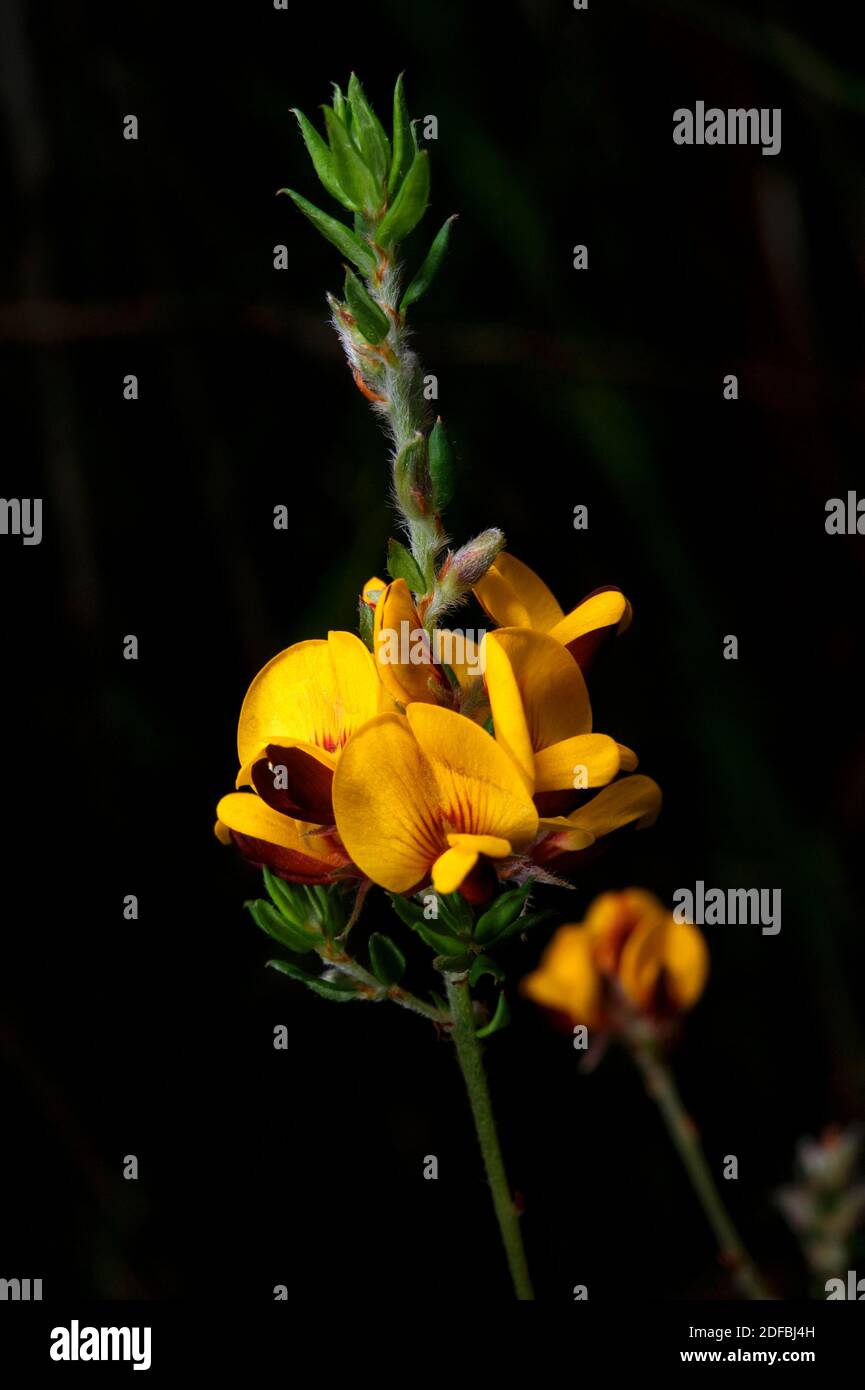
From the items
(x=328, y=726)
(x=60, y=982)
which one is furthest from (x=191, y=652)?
(x=328, y=726)

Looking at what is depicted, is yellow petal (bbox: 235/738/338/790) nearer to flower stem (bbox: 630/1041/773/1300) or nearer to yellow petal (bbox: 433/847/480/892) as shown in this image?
yellow petal (bbox: 433/847/480/892)

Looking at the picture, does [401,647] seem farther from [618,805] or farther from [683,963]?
[683,963]

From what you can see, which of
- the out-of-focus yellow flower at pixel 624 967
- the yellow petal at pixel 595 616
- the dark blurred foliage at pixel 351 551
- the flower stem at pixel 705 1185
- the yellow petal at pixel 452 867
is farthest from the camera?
the dark blurred foliage at pixel 351 551

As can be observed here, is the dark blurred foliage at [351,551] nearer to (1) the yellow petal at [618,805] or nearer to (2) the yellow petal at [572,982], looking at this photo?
(2) the yellow petal at [572,982]

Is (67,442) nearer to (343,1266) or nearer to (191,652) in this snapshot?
(191,652)

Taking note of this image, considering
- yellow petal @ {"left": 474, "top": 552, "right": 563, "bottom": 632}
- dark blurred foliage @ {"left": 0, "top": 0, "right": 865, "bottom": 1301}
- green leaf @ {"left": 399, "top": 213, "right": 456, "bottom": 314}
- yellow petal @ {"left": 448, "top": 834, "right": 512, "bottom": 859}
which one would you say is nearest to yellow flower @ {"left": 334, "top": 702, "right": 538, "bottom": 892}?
yellow petal @ {"left": 448, "top": 834, "right": 512, "bottom": 859}

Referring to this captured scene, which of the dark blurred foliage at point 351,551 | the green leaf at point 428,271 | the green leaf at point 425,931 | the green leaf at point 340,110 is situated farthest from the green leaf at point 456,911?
the dark blurred foliage at point 351,551

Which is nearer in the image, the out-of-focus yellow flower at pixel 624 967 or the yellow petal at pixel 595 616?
the yellow petal at pixel 595 616

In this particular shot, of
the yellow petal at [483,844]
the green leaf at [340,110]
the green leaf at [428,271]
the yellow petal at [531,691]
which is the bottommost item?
the yellow petal at [483,844]
